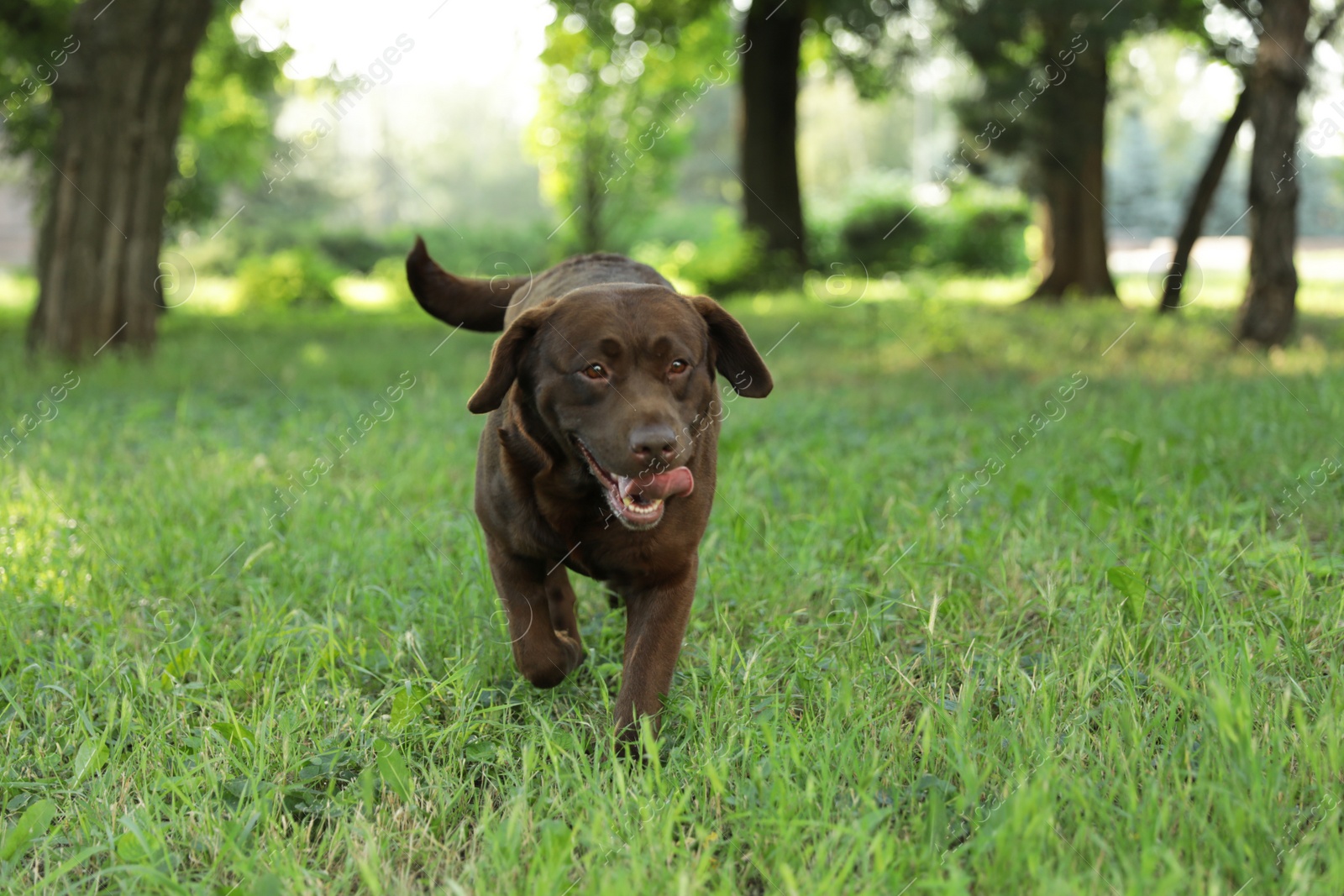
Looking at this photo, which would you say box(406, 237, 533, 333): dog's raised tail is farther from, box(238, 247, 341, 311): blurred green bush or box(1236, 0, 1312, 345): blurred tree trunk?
box(238, 247, 341, 311): blurred green bush

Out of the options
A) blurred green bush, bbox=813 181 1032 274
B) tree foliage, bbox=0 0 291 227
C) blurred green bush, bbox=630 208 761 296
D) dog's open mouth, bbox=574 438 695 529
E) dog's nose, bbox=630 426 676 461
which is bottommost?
blurred green bush, bbox=813 181 1032 274

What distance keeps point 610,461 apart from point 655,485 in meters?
0.13

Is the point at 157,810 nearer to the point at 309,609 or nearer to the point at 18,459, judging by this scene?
the point at 309,609

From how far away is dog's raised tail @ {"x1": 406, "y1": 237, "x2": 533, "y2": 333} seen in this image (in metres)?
3.97

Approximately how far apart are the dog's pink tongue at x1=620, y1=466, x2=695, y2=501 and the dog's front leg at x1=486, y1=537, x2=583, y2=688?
1.53 ft

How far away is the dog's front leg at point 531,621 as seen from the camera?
2969 millimetres

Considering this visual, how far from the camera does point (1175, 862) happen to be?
6.07 feet

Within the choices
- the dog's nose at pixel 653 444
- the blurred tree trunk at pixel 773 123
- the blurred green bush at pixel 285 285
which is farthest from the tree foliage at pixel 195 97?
the dog's nose at pixel 653 444

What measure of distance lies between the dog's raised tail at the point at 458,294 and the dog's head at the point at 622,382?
103 cm

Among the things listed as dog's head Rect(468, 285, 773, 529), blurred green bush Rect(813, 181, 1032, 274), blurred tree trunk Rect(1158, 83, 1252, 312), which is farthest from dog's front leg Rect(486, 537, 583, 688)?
blurred green bush Rect(813, 181, 1032, 274)

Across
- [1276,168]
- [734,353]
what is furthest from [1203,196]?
[734,353]

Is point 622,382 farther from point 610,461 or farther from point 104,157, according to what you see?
point 104,157

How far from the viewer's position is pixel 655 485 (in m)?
2.73

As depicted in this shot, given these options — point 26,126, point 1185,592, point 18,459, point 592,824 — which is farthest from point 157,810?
point 26,126
